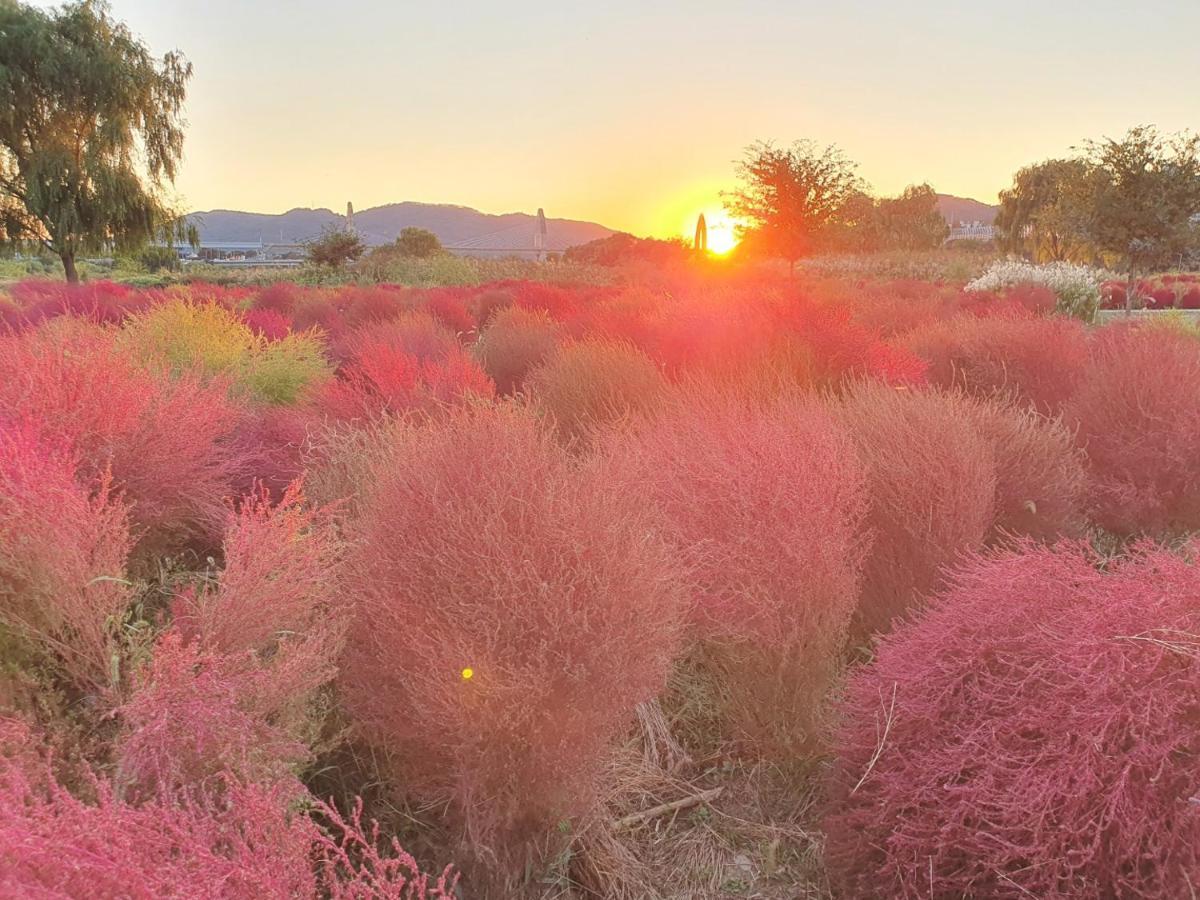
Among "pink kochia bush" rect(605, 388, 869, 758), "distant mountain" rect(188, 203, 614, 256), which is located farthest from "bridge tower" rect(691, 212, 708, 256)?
"distant mountain" rect(188, 203, 614, 256)

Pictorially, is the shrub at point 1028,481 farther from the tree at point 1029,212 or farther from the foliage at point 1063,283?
the tree at point 1029,212

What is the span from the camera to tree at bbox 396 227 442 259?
3901 cm

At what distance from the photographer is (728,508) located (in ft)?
9.18

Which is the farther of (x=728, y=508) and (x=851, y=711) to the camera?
(x=728, y=508)

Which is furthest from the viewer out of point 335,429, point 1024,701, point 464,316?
point 464,316

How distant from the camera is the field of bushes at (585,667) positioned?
165cm

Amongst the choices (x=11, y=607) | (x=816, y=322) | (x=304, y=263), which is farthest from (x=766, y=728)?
(x=304, y=263)

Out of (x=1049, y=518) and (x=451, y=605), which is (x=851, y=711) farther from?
(x=1049, y=518)

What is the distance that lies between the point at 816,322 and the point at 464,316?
721 cm

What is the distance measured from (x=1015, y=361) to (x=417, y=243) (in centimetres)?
3910

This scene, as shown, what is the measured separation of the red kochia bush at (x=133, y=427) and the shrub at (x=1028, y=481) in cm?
394

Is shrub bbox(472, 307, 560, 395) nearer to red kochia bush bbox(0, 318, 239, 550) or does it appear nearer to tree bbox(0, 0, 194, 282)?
red kochia bush bbox(0, 318, 239, 550)

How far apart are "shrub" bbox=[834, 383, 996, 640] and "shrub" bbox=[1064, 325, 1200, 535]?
67.5 inches

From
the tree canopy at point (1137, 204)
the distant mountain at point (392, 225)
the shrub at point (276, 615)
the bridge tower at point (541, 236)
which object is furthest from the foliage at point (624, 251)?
the distant mountain at point (392, 225)
